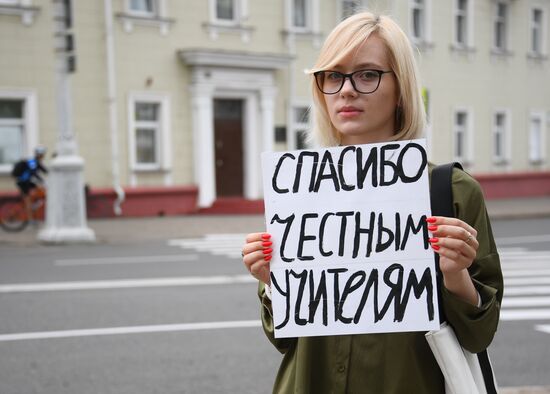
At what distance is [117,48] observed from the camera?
19000 millimetres

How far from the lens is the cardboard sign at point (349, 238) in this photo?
1.87 meters

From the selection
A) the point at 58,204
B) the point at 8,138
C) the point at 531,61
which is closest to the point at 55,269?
the point at 58,204

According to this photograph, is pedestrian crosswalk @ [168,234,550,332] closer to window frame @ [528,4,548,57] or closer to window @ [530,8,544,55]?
window frame @ [528,4,548,57]

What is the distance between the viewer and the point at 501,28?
29.5 m

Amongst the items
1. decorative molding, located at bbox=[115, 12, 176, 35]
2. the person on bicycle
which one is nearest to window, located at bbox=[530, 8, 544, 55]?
decorative molding, located at bbox=[115, 12, 176, 35]

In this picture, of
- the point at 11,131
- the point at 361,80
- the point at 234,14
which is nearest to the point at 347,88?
the point at 361,80

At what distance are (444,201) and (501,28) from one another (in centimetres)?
2993

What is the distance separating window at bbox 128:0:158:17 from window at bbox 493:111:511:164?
15597 mm

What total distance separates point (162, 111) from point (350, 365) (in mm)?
18548

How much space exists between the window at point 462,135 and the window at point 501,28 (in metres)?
3.69

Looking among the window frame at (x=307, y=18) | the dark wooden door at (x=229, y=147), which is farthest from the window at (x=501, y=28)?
the dark wooden door at (x=229, y=147)

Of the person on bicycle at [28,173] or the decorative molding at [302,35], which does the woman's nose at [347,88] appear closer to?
the person on bicycle at [28,173]

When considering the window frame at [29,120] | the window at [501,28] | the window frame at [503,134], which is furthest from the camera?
the window at [501,28]

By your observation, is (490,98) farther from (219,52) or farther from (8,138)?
(8,138)
